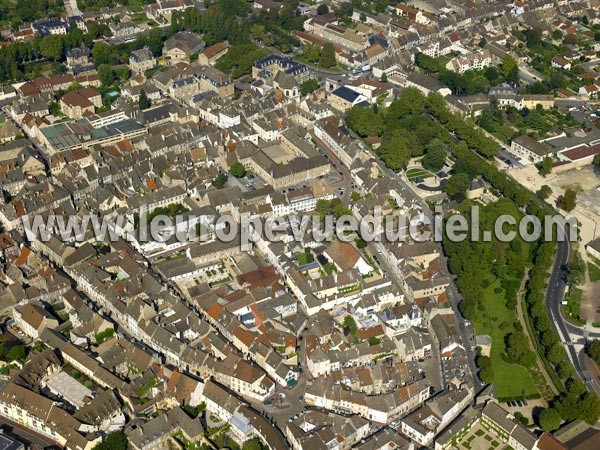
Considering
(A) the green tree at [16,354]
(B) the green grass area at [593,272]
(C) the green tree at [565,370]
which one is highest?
(A) the green tree at [16,354]

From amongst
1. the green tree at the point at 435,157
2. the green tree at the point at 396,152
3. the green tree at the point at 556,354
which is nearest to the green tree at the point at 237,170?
the green tree at the point at 396,152

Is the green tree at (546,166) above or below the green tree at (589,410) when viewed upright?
below

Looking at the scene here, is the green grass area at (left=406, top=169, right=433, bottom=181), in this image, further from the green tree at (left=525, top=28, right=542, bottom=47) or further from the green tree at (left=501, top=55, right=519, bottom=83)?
the green tree at (left=525, top=28, right=542, bottom=47)

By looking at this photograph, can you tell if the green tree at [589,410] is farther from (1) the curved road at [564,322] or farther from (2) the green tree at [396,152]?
(2) the green tree at [396,152]

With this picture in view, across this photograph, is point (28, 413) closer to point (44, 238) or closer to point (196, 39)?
point (44, 238)

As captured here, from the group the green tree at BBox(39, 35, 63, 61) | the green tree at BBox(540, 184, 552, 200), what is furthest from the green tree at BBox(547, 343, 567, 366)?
the green tree at BBox(39, 35, 63, 61)
